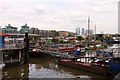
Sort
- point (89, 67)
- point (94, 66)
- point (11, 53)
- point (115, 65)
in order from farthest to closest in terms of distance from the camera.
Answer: point (11, 53), point (89, 67), point (94, 66), point (115, 65)

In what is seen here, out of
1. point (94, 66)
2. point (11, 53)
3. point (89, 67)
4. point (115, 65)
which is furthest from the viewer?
point (11, 53)

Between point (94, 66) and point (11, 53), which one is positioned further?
point (11, 53)

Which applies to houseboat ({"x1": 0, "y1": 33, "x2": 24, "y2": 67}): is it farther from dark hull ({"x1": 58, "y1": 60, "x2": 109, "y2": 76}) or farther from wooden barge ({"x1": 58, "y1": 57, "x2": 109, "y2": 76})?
wooden barge ({"x1": 58, "y1": 57, "x2": 109, "y2": 76})

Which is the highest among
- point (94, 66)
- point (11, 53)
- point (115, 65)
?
point (11, 53)

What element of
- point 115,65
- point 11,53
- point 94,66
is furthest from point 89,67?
point 11,53

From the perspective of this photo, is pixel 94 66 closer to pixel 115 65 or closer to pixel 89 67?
pixel 89 67

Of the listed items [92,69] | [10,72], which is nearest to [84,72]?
[92,69]

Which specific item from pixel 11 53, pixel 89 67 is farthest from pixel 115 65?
pixel 11 53

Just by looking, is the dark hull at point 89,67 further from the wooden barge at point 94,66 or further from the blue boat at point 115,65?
the blue boat at point 115,65

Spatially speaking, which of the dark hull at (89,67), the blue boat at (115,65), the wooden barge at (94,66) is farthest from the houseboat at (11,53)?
the blue boat at (115,65)

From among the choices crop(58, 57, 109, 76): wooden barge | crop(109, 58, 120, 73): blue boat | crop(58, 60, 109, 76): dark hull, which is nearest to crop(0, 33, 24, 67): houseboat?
crop(58, 60, 109, 76): dark hull

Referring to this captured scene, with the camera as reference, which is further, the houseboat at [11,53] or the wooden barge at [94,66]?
the houseboat at [11,53]

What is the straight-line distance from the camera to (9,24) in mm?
64438

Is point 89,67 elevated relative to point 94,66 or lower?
lower
